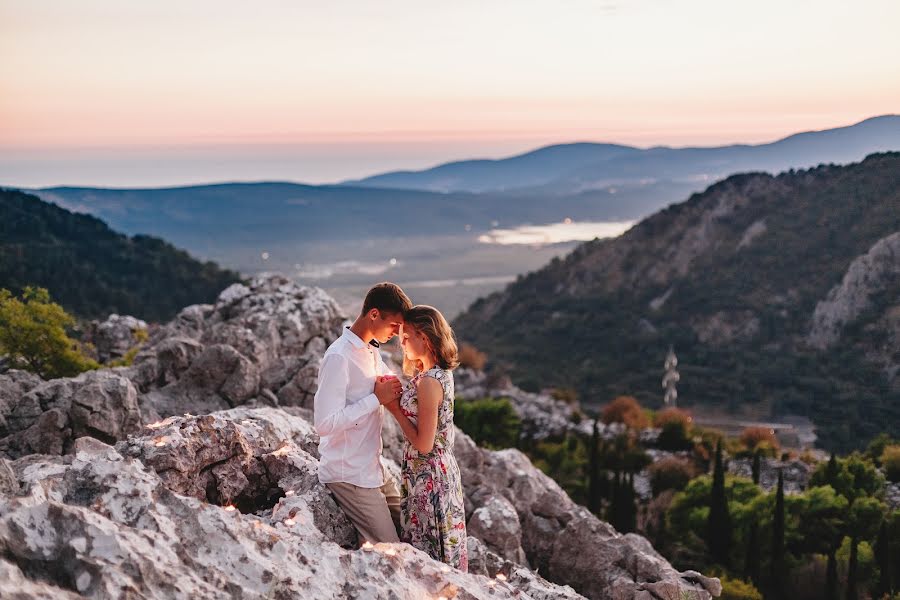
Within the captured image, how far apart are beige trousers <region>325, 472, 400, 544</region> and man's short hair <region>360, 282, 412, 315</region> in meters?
1.64

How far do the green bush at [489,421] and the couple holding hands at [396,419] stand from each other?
28550 mm

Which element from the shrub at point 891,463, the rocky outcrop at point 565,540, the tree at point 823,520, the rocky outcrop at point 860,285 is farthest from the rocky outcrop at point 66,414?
the rocky outcrop at point 860,285

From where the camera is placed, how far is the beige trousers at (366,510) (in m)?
7.19

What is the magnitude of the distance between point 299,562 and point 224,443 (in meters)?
2.67

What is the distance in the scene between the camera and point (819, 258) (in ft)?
258

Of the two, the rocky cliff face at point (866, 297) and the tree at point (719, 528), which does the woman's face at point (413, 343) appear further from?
the rocky cliff face at point (866, 297)

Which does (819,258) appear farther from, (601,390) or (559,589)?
(559,589)

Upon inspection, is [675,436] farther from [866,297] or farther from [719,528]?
[866,297]

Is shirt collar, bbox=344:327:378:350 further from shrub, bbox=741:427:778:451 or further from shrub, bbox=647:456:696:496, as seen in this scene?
shrub, bbox=741:427:778:451

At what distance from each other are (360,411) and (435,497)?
1.15 m

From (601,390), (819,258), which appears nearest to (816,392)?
(601,390)

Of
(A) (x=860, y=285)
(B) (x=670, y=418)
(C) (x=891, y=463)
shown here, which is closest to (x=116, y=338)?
(B) (x=670, y=418)

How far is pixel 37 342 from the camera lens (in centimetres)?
1919

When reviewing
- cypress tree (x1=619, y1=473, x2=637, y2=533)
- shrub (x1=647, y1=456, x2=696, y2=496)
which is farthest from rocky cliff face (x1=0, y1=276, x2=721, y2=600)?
shrub (x1=647, y1=456, x2=696, y2=496)
